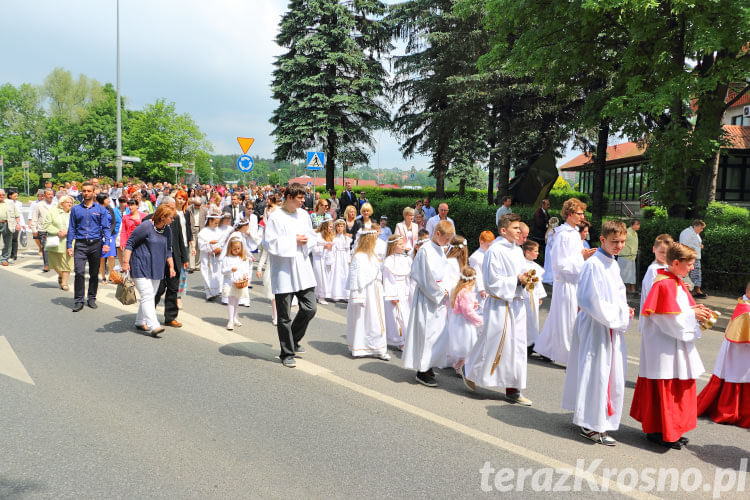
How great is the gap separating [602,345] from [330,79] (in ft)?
92.6

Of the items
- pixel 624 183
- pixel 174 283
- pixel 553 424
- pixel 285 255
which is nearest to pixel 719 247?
pixel 553 424

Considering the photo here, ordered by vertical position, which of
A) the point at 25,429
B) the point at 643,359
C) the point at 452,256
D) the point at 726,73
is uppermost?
the point at 726,73

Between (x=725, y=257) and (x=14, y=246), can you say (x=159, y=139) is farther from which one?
(x=725, y=257)

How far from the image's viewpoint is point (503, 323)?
18.9 feet

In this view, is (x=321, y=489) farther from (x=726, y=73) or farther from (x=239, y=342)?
(x=726, y=73)

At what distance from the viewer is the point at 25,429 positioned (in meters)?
4.76

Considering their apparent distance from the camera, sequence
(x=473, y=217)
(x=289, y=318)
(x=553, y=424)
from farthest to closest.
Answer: (x=473, y=217), (x=289, y=318), (x=553, y=424)

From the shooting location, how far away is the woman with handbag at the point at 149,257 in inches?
315

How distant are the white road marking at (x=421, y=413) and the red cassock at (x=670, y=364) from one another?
914 mm

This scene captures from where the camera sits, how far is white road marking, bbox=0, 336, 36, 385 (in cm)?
611

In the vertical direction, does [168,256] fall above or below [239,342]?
above

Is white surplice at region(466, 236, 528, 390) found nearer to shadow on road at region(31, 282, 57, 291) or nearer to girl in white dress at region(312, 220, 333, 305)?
girl in white dress at region(312, 220, 333, 305)

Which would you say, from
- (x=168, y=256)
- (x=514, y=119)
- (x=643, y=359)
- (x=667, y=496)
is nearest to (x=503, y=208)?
(x=514, y=119)

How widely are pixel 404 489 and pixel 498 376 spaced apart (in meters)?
2.15
